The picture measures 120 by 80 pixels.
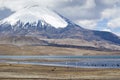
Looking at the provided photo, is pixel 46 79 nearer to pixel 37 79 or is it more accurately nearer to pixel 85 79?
pixel 37 79

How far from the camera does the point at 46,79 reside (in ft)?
231

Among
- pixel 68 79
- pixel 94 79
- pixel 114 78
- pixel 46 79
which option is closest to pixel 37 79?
pixel 46 79

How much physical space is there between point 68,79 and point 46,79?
4360 mm

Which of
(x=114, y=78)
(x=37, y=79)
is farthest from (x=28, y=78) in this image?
(x=114, y=78)

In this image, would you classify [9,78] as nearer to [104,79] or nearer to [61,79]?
[61,79]

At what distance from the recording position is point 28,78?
234ft

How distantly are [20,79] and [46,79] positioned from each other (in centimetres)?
518

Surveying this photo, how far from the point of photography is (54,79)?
7075 centimetres

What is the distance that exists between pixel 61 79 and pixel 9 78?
10314mm

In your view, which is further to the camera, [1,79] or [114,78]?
[114,78]

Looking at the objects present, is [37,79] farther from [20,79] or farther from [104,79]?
[104,79]

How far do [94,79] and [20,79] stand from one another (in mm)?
14563

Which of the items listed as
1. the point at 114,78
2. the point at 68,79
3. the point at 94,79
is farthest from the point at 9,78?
the point at 114,78

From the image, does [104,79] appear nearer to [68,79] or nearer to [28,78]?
A: [68,79]
